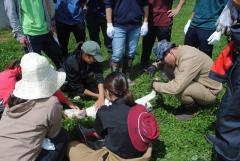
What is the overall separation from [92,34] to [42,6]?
4.54 ft

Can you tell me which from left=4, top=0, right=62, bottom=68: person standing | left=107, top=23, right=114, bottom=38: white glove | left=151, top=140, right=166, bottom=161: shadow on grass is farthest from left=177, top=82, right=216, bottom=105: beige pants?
left=4, top=0, right=62, bottom=68: person standing

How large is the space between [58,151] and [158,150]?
46.0 inches

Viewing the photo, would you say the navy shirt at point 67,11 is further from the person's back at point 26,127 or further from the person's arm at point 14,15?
the person's back at point 26,127

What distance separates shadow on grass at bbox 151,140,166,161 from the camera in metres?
4.28

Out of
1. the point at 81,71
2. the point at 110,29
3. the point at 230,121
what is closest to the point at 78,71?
the point at 81,71

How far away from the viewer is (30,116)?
11.5 ft

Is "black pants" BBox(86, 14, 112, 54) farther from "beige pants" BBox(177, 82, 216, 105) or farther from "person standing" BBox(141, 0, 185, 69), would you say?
"beige pants" BBox(177, 82, 216, 105)

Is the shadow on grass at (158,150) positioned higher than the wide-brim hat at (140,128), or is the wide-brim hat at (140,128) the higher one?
the wide-brim hat at (140,128)

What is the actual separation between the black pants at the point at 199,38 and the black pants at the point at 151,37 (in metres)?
0.59

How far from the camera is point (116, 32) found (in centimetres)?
571

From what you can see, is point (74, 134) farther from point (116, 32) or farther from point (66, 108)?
point (116, 32)

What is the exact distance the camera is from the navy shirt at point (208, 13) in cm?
538

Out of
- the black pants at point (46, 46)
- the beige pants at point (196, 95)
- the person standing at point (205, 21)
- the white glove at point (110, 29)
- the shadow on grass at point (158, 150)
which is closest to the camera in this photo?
the shadow on grass at point (158, 150)

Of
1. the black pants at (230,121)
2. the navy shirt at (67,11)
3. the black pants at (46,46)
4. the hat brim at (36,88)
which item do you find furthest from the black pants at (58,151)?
the navy shirt at (67,11)
